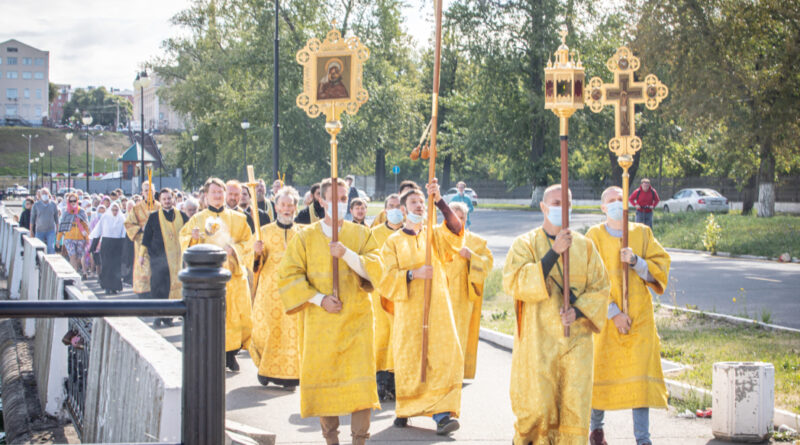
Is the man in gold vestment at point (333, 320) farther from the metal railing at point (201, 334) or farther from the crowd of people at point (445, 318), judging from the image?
the metal railing at point (201, 334)

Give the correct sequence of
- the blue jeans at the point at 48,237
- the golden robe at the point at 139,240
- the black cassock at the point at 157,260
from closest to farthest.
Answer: the black cassock at the point at 157,260 → the golden robe at the point at 139,240 → the blue jeans at the point at 48,237

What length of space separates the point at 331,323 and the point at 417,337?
44.2 inches

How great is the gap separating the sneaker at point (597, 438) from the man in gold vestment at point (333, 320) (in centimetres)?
155

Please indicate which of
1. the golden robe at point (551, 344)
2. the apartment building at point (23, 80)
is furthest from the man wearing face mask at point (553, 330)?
the apartment building at point (23, 80)

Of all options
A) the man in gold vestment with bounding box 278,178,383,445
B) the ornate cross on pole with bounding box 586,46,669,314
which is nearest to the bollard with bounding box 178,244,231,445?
the man in gold vestment with bounding box 278,178,383,445

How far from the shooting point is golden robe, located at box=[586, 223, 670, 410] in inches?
242

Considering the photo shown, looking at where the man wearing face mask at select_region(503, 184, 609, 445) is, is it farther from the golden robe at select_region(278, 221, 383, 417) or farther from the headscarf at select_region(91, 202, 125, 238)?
the headscarf at select_region(91, 202, 125, 238)

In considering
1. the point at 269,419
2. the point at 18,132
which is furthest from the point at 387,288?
the point at 18,132

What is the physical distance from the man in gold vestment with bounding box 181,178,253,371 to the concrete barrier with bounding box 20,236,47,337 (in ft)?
7.94

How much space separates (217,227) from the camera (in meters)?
9.89

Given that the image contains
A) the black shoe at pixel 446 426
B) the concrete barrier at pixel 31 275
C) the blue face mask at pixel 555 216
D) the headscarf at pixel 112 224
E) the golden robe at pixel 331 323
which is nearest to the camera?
the blue face mask at pixel 555 216

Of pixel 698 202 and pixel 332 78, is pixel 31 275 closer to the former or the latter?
pixel 332 78

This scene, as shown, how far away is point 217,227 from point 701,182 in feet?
150

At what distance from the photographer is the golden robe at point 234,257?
9688mm
